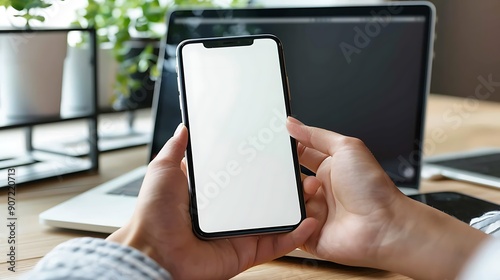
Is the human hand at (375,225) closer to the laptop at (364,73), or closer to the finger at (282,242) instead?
the finger at (282,242)

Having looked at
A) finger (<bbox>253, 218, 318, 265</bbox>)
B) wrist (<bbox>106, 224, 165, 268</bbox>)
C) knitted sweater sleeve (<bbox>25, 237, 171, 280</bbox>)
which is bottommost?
finger (<bbox>253, 218, 318, 265</bbox>)

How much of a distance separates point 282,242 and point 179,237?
0.10 metres

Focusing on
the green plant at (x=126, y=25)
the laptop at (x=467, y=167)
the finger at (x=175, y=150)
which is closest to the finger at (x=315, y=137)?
the finger at (x=175, y=150)

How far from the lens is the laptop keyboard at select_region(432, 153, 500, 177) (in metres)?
0.96

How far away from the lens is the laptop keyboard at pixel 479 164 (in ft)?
3.14

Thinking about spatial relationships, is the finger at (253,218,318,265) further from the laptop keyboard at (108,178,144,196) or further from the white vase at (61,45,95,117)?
the white vase at (61,45,95,117)

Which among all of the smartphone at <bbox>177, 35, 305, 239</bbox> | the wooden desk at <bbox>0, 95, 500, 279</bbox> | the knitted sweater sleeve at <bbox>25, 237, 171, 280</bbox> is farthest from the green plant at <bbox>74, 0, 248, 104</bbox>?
the knitted sweater sleeve at <bbox>25, 237, 171, 280</bbox>

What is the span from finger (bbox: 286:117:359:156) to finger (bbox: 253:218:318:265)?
8 centimetres

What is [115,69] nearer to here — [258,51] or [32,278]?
[258,51]

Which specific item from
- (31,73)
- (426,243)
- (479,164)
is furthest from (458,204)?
(31,73)

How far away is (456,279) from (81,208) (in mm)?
432

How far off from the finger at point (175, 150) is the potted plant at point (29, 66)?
16.0 inches

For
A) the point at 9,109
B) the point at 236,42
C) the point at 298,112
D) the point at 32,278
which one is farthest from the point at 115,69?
the point at 32,278

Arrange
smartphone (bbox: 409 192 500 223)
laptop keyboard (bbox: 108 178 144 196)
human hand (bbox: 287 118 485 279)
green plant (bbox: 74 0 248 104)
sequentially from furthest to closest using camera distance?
green plant (bbox: 74 0 248 104) < laptop keyboard (bbox: 108 178 144 196) < smartphone (bbox: 409 192 500 223) < human hand (bbox: 287 118 485 279)
